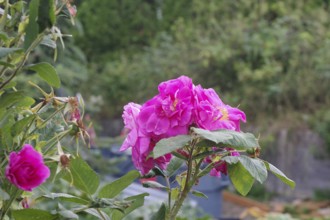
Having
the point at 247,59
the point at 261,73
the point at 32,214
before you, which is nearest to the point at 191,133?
the point at 32,214

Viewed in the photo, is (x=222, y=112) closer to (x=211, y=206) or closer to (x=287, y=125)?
(x=211, y=206)

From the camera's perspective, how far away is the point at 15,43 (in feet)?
3.22

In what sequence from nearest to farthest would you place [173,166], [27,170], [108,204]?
1. [27,170]
2. [108,204]
3. [173,166]

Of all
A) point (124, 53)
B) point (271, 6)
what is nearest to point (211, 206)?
point (271, 6)

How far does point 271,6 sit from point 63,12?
8.16 meters

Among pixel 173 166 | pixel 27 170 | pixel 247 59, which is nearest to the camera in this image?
pixel 27 170

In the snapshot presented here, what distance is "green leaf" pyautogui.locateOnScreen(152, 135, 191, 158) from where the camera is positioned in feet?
2.77

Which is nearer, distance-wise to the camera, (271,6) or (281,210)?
(281,210)

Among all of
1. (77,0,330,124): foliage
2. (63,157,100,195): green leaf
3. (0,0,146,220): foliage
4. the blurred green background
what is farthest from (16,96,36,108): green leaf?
(77,0,330,124): foliage

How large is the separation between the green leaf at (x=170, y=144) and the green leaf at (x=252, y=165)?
8cm

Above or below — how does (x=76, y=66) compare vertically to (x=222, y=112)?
below

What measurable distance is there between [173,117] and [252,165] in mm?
124

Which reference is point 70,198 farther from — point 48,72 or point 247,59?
point 247,59

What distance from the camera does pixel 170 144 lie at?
857 millimetres
